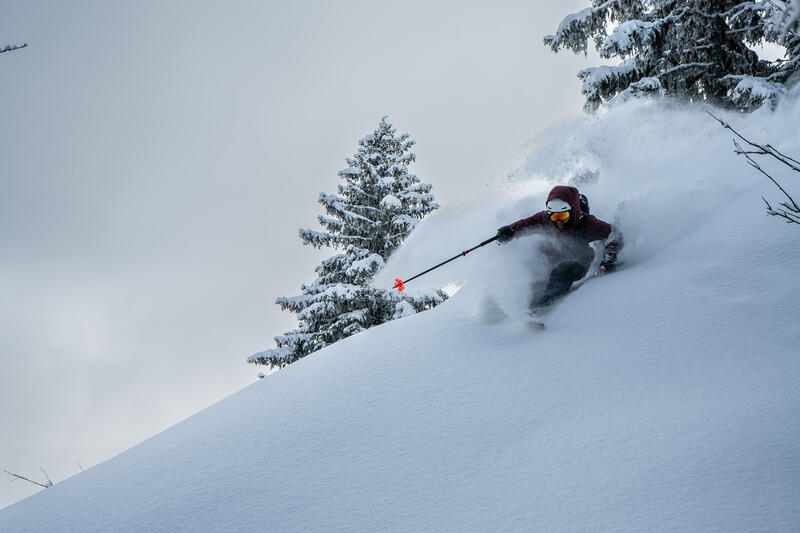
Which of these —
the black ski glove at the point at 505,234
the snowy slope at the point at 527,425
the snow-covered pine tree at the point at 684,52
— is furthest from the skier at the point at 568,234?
the snow-covered pine tree at the point at 684,52

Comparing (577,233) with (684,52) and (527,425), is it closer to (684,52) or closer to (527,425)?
(527,425)

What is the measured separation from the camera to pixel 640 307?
327cm

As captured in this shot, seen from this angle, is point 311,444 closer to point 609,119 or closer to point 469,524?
point 469,524

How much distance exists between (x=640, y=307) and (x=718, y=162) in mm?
4076

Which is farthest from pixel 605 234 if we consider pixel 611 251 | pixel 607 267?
pixel 607 267

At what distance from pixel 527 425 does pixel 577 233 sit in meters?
3.04

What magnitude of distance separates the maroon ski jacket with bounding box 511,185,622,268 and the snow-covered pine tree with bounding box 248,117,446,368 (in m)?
6.55

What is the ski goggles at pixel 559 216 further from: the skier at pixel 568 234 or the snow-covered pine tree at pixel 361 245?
the snow-covered pine tree at pixel 361 245

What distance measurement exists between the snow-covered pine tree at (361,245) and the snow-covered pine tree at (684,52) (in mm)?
5438

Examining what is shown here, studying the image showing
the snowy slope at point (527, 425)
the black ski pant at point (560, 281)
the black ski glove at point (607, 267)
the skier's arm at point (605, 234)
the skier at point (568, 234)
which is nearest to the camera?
the snowy slope at point (527, 425)

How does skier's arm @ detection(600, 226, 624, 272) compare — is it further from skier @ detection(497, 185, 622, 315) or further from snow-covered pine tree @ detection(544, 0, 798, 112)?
snow-covered pine tree @ detection(544, 0, 798, 112)

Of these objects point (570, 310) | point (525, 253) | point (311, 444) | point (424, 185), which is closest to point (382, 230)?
point (424, 185)

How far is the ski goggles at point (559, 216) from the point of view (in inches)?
182

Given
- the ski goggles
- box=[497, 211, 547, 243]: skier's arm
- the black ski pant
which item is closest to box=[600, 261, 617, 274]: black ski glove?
the black ski pant
